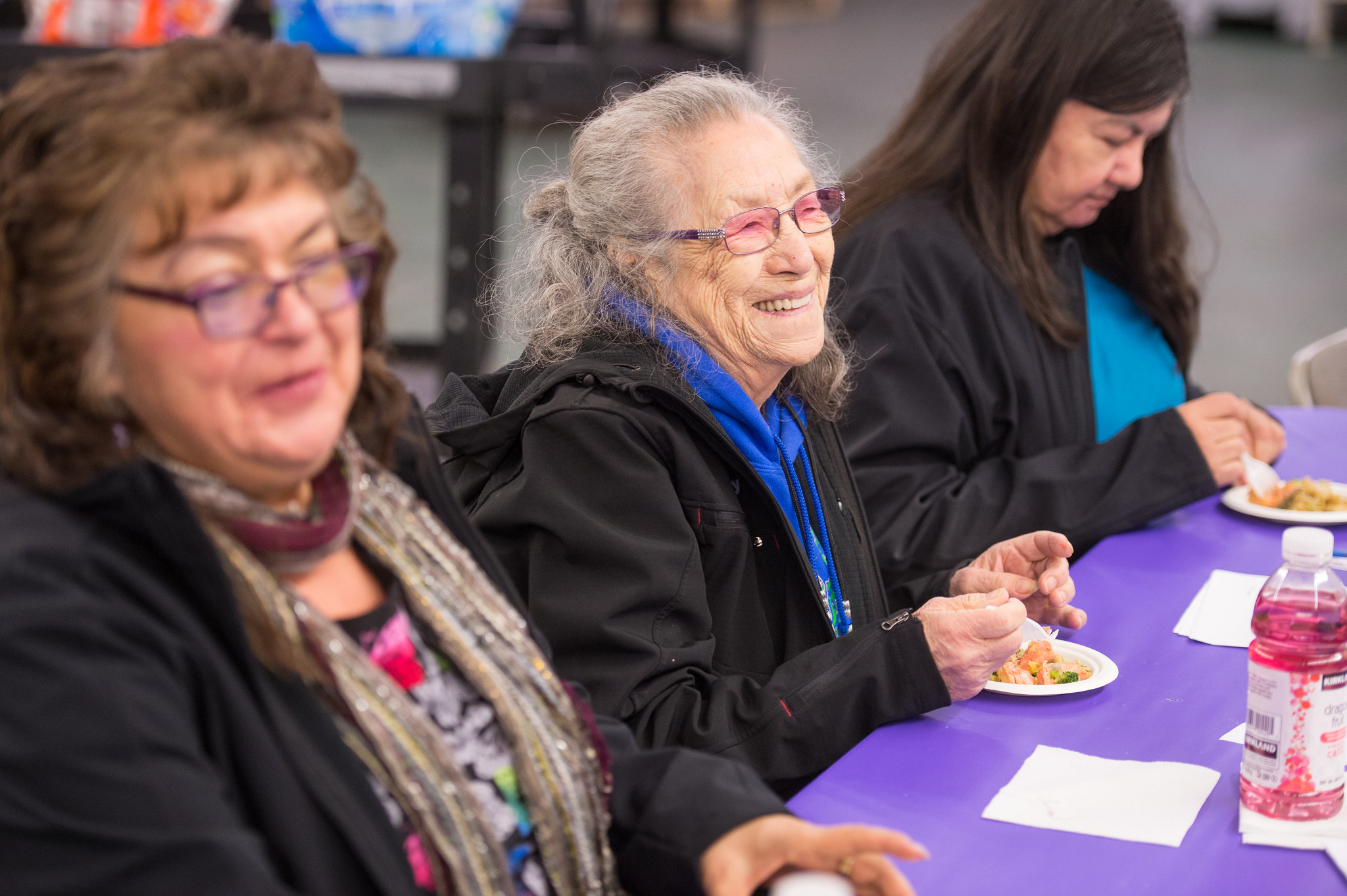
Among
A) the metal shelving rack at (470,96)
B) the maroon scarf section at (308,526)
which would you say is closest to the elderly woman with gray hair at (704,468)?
the maroon scarf section at (308,526)

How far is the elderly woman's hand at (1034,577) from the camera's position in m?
1.69

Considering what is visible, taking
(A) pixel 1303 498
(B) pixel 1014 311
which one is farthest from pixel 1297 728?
(B) pixel 1014 311

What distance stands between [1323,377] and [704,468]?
2232 mm

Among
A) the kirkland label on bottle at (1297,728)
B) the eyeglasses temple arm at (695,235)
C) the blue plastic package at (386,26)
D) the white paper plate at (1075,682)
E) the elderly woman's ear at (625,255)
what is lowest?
the white paper plate at (1075,682)

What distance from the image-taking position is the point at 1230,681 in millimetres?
1551

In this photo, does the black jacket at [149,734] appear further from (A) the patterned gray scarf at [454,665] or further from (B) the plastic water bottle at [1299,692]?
(B) the plastic water bottle at [1299,692]

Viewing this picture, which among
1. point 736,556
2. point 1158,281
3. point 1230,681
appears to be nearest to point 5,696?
point 736,556

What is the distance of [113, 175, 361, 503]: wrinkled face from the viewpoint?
924 mm

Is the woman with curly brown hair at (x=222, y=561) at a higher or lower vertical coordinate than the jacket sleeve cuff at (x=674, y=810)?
higher

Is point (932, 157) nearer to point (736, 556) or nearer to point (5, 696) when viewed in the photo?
point (736, 556)

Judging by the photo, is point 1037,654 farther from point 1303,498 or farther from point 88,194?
point 88,194

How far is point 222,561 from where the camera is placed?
934 mm

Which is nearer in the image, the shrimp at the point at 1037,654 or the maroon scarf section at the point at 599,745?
the maroon scarf section at the point at 599,745

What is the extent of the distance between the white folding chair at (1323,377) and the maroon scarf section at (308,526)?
2.77 metres
